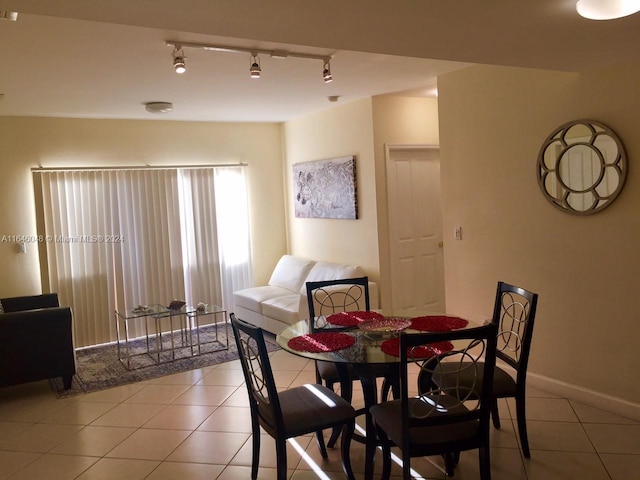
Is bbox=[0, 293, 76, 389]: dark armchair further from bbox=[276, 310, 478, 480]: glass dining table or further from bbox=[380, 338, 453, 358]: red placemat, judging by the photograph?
bbox=[380, 338, 453, 358]: red placemat

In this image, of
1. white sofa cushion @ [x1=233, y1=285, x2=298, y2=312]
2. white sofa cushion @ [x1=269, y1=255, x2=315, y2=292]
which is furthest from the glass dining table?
white sofa cushion @ [x1=269, y1=255, x2=315, y2=292]

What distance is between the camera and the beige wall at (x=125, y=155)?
17.4ft

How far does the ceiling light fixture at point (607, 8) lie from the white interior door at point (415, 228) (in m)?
3.13

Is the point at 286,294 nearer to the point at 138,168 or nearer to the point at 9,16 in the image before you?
the point at 138,168

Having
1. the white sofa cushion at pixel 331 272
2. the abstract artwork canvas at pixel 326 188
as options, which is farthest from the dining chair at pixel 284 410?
the abstract artwork canvas at pixel 326 188

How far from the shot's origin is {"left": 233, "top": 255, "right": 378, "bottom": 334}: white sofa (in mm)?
5164

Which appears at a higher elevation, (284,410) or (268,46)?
(268,46)

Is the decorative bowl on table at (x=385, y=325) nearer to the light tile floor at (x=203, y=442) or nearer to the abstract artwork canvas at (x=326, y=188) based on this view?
the light tile floor at (x=203, y=442)

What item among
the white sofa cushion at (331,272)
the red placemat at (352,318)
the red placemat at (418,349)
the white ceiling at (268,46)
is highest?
the white ceiling at (268,46)

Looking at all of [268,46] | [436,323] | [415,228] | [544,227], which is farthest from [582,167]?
[415,228]

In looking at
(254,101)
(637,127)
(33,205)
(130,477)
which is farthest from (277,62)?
(33,205)

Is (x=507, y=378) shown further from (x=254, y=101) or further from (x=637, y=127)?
(x=254, y=101)

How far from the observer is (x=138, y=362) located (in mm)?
5055

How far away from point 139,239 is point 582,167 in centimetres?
448
